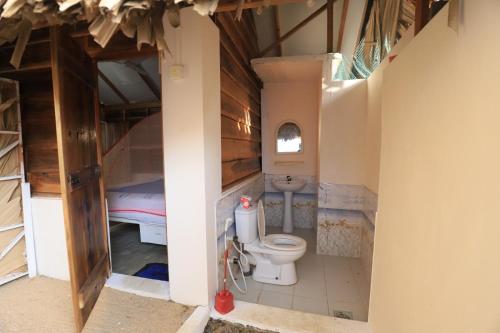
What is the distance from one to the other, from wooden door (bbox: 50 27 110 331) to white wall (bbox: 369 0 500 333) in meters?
2.10

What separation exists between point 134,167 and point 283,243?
319 cm

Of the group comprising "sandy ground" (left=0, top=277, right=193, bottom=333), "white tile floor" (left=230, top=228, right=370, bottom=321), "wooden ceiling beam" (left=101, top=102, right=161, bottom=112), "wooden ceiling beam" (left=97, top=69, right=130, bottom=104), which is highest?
"wooden ceiling beam" (left=97, top=69, right=130, bottom=104)

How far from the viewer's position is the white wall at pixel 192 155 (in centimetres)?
178

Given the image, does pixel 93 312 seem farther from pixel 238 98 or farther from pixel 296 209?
pixel 296 209

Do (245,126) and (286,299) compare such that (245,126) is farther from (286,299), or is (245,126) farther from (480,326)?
(480,326)

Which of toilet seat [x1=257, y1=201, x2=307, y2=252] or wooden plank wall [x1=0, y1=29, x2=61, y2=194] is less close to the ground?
wooden plank wall [x1=0, y1=29, x2=61, y2=194]

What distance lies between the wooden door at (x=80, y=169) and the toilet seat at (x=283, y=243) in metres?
1.59

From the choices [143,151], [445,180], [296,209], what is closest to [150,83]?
[143,151]

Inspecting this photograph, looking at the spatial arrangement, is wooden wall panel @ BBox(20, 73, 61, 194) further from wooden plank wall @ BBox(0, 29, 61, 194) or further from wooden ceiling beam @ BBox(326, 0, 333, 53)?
wooden ceiling beam @ BBox(326, 0, 333, 53)

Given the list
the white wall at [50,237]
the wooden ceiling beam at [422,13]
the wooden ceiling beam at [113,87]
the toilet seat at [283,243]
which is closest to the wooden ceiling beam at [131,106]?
the wooden ceiling beam at [113,87]

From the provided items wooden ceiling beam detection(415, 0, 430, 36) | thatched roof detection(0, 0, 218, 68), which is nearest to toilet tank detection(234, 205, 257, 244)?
thatched roof detection(0, 0, 218, 68)

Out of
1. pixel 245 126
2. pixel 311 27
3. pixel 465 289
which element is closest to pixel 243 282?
pixel 245 126

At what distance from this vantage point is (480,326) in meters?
0.71

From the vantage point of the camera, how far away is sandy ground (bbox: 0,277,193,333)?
1784mm
